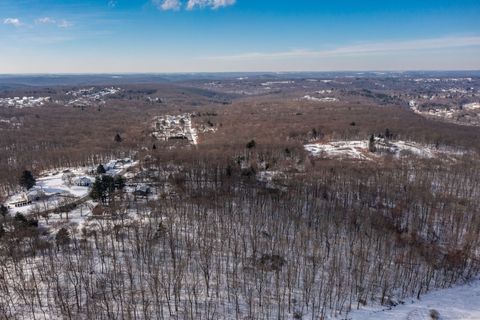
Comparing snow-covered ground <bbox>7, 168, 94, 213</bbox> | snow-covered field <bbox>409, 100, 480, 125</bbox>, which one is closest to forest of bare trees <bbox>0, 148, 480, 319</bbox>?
snow-covered ground <bbox>7, 168, 94, 213</bbox>

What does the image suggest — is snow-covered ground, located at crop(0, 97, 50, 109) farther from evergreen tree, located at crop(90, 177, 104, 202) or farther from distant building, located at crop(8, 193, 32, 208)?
evergreen tree, located at crop(90, 177, 104, 202)

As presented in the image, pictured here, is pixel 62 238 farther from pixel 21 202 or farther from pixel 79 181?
pixel 79 181

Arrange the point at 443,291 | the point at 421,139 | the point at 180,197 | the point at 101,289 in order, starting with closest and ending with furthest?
the point at 101,289 < the point at 443,291 < the point at 180,197 < the point at 421,139

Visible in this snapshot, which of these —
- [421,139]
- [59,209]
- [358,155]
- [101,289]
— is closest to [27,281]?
[101,289]

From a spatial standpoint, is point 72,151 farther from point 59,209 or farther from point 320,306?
point 320,306

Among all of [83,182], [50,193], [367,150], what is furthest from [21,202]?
[367,150]
